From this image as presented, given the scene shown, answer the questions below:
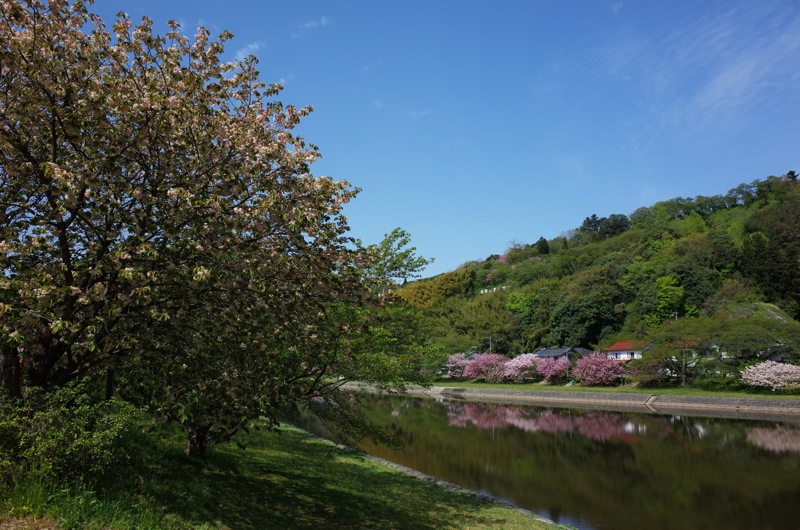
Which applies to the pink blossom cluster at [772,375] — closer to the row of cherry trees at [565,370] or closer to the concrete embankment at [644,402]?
the row of cherry trees at [565,370]

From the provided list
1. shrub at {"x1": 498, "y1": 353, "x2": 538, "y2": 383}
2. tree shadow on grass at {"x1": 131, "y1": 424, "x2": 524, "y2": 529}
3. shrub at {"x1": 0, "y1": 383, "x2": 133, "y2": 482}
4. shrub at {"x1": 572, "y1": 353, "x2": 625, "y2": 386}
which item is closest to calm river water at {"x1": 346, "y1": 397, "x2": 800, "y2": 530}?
tree shadow on grass at {"x1": 131, "y1": 424, "x2": 524, "y2": 529}

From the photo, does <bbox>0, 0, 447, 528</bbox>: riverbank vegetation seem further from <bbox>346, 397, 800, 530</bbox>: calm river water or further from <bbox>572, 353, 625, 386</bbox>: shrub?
<bbox>572, 353, 625, 386</bbox>: shrub

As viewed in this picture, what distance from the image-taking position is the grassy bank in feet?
20.1

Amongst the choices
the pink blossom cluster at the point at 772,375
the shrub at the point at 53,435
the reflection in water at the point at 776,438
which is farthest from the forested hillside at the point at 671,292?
the shrub at the point at 53,435

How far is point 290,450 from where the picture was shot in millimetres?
19688

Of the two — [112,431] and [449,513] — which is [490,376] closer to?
[449,513]

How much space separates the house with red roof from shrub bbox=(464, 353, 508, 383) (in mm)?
14193

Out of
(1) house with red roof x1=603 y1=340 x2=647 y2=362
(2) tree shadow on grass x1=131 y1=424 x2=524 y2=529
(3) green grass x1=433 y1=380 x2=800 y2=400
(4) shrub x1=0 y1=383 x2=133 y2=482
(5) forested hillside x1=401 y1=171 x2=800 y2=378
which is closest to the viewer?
(4) shrub x1=0 y1=383 x2=133 y2=482

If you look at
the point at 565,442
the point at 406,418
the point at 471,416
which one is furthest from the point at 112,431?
the point at 471,416

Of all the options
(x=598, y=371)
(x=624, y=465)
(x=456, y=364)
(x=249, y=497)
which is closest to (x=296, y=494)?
(x=249, y=497)

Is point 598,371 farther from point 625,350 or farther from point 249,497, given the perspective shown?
point 249,497

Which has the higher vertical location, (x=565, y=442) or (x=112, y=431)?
(x=112, y=431)

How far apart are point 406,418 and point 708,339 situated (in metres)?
29.3

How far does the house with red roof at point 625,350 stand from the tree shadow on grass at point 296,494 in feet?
180
